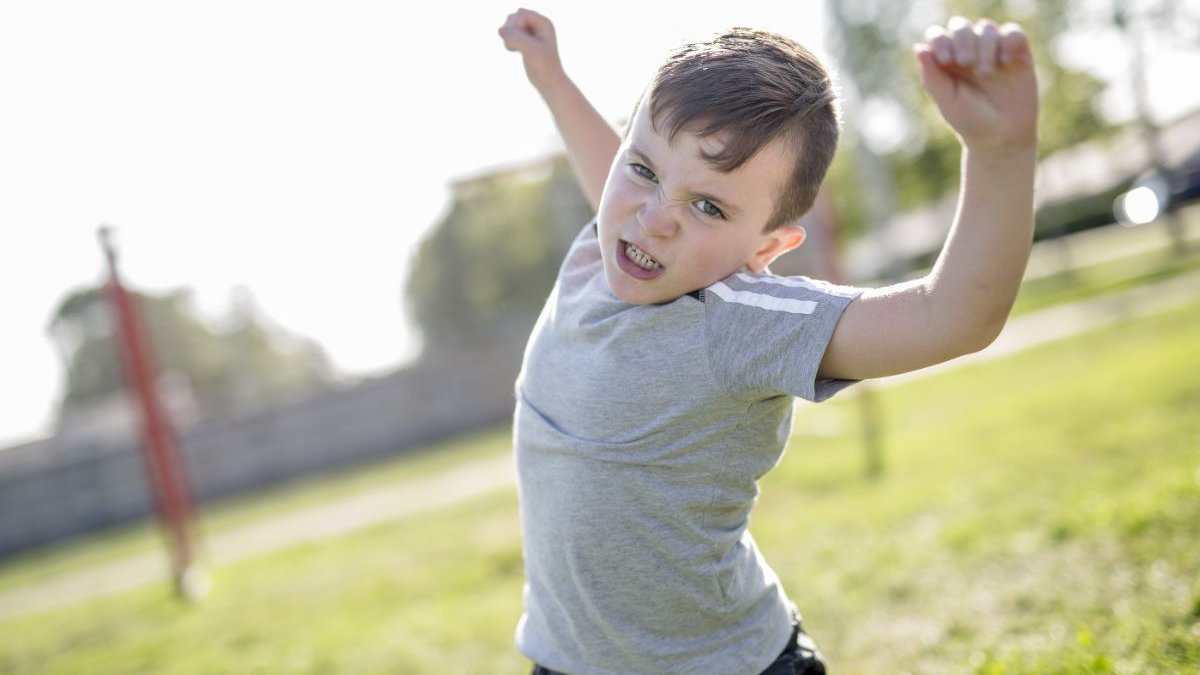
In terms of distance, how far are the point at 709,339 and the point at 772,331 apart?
0.36 feet

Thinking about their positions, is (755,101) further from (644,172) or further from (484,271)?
(484,271)

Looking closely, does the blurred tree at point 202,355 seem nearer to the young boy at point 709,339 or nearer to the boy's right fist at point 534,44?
the boy's right fist at point 534,44

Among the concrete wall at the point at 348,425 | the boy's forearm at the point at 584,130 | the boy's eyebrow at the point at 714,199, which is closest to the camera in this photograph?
the boy's eyebrow at the point at 714,199

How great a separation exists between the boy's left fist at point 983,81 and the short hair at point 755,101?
1.03ft

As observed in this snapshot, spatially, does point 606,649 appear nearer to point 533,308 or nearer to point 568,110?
point 568,110


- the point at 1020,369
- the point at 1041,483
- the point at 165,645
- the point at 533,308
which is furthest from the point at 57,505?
the point at 1041,483

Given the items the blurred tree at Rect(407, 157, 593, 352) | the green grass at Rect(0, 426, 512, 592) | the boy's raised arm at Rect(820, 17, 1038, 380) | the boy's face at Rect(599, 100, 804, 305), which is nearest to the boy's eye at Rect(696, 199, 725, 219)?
the boy's face at Rect(599, 100, 804, 305)

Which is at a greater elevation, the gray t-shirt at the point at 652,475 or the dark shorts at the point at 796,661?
the gray t-shirt at the point at 652,475

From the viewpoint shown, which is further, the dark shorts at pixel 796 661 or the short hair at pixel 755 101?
the dark shorts at pixel 796 661

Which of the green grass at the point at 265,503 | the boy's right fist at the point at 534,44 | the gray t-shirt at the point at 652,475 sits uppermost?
the boy's right fist at the point at 534,44

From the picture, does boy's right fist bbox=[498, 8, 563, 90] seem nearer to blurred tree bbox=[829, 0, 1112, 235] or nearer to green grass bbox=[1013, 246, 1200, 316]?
green grass bbox=[1013, 246, 1200, 316]

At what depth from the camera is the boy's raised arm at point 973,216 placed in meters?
1.06

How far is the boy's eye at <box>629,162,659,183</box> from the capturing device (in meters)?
1.45

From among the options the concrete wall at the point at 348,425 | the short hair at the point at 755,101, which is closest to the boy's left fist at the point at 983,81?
the short hair at the point at 755,101
